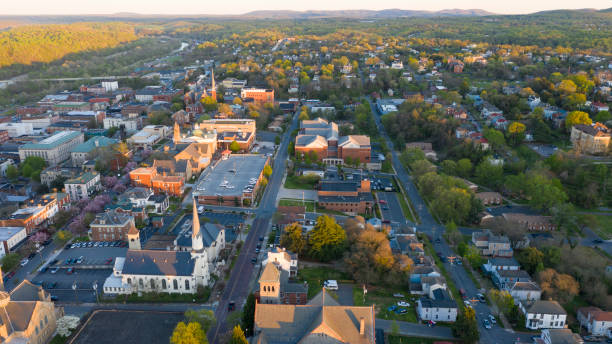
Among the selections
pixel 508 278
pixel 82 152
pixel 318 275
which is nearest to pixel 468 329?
pixel 508 278

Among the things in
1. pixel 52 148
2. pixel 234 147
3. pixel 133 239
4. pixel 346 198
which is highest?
pixel 52 148

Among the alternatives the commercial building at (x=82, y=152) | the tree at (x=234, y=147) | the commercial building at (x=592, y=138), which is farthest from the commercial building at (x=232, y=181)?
the commercial building at (x=592, y=138)

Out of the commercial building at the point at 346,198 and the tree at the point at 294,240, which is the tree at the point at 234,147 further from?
the tree at the point at 294,240

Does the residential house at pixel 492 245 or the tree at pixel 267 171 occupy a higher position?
the tree at pixel 267 171

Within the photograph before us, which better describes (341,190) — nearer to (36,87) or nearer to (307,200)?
(307,200)

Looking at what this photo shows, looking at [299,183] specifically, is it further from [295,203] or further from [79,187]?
[79,187]

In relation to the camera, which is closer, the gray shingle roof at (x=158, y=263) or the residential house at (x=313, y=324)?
the residential house at (x=313, y=324)
